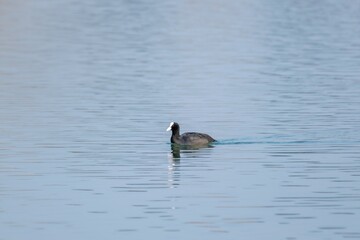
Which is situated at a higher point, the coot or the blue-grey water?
the coot

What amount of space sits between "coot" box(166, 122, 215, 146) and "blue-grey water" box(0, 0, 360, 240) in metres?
0.22

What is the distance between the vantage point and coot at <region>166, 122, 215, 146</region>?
29.0m

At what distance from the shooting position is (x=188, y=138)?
29266 mm

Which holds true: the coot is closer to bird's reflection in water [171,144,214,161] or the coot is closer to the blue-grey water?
bird's reflection in water [171,144,214,161]

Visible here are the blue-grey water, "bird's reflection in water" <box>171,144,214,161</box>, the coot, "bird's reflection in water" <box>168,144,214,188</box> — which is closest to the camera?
the blue-grey water

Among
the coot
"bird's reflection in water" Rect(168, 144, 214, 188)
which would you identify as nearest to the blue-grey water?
"bird's reflection in water" Rect(168, 144, 214, 188)

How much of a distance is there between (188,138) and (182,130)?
113 inches

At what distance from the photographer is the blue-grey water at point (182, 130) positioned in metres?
22.1

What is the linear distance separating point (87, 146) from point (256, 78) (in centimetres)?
1371

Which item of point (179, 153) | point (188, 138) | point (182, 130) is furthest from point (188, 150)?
point (182, 130)

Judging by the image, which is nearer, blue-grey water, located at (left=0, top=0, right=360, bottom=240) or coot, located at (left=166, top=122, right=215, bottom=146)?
blue-grey water, located at (left=0, top=0, right=360, bottom=240)

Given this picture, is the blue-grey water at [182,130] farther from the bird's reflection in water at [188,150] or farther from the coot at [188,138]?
the coot at [188,138]

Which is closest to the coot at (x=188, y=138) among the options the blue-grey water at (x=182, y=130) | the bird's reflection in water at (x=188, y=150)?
the bird's reflection in water at (x=188, y=150)

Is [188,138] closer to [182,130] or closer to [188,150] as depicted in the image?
[188,150]
